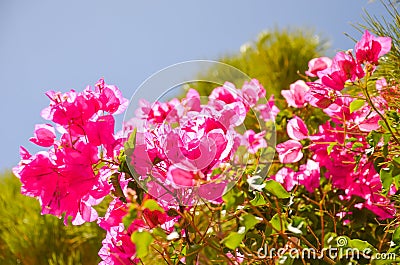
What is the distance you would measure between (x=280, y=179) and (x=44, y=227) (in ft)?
3.59

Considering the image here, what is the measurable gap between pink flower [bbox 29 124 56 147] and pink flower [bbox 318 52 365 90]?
337mm

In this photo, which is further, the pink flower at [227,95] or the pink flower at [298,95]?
the pink flower at [298,95]

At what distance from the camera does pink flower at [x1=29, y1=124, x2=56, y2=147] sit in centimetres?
56

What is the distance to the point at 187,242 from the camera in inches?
20.0

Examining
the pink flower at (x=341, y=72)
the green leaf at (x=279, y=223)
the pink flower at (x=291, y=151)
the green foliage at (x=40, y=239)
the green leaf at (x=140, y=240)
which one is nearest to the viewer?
the green leaf at (x=140, y=240)

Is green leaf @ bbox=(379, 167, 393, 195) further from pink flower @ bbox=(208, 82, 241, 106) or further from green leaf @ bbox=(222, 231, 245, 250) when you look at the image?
pink flower @ bbox=(208, 82, 241, 106)

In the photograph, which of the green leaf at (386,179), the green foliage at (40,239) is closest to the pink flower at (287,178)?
the green leaf at (386,179)

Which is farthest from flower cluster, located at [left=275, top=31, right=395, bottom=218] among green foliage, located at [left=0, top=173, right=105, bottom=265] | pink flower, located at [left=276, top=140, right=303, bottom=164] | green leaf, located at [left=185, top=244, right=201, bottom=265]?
green foliage, located at [left=0, top=173, right=105, bottom=265]

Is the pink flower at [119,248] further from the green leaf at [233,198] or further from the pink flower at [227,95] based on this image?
the pink flower at [227,95]

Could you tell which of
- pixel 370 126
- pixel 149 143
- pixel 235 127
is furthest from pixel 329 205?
pixel 149 143

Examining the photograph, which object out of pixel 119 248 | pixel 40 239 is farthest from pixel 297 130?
pixel 40 239

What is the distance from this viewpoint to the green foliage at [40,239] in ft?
5.22

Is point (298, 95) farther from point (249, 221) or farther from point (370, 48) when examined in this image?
point (249, 221)

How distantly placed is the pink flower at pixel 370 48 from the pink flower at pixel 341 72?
0.01 metres
